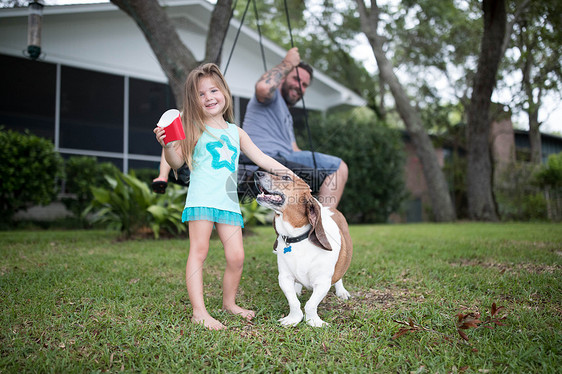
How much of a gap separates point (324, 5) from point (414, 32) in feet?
13.8

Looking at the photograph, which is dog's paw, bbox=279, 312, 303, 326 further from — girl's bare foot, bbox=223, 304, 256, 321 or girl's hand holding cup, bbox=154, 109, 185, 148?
girl's hand holding cup, bbox=154, 109, 185, 148

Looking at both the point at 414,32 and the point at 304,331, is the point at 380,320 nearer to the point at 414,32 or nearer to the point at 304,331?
the point at 304,331

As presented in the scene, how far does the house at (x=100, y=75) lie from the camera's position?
407 inches

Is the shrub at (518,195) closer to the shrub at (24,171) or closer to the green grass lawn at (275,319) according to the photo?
the green grass lawn at (275,319)

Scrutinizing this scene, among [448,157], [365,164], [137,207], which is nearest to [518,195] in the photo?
[365,164]

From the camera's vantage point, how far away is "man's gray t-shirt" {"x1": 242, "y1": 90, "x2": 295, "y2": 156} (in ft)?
11.9

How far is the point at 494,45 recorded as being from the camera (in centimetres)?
1095

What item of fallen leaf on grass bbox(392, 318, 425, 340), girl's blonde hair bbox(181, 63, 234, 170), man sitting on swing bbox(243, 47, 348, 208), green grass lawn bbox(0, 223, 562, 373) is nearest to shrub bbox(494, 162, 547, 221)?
green grass lawn bbox(0, 223, 562, 373)

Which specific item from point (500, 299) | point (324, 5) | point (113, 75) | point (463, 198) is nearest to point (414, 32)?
point (324, 5)

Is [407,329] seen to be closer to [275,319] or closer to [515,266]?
[275,319]

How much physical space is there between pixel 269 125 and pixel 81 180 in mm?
7258

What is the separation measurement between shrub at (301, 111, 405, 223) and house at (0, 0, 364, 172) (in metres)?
2.14

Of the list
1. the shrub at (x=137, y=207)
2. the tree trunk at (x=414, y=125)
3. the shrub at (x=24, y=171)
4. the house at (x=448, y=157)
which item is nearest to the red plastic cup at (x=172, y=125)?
the shrub at (x=137, y=207)

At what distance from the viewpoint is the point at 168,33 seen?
6.71 m
